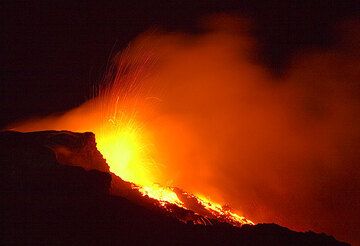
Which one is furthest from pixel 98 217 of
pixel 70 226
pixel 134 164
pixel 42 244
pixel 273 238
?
pixel 134 164

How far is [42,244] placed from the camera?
13.0m

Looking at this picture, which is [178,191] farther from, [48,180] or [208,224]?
[48,180]

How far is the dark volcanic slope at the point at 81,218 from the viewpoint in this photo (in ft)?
45.4

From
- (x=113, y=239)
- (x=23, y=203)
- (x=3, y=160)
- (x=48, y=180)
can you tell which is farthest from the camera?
(x=3, y=160)

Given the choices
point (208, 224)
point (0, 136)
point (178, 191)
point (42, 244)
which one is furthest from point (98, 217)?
point (178, 191)

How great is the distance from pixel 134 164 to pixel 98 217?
1278 cm

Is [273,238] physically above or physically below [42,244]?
above

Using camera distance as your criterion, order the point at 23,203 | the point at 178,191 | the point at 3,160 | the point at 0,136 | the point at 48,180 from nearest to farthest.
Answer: the point at 23,203
the point at 48,180
the point at 3,160
the point at 0,136
the point at 178,191

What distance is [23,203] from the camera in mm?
14945

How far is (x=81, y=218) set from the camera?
1474 centimetres

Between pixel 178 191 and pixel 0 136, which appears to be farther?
pixel 178 191

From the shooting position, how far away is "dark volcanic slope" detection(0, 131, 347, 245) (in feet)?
45.4

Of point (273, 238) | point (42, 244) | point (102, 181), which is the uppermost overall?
point (273, 238)

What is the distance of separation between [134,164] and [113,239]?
13.8 m
